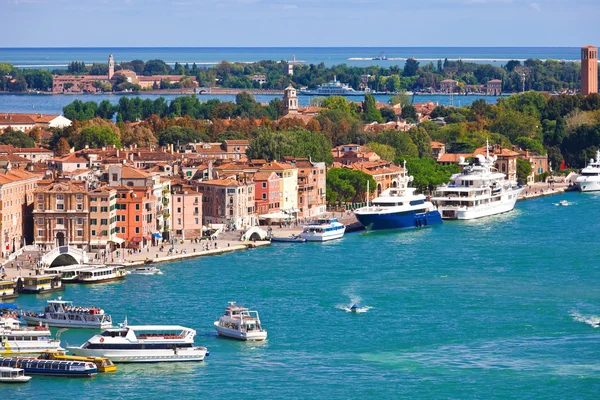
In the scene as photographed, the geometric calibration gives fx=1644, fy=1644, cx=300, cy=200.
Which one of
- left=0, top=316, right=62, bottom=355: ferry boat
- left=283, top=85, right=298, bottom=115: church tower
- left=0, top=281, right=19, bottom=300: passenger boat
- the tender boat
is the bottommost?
left=0, top=316, right=62, bottom=355: ferry boat

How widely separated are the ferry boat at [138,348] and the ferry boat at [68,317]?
1.49 m

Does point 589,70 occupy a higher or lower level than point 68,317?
higher

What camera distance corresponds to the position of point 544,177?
167 feet

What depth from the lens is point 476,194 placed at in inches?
1681

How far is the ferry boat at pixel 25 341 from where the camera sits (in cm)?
2248

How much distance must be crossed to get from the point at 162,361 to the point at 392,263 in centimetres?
989

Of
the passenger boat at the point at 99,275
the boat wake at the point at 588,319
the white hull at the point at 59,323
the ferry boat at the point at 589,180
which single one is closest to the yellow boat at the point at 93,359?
the white hull at the point at 59,323

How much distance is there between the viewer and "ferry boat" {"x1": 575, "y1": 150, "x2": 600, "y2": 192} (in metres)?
48.2

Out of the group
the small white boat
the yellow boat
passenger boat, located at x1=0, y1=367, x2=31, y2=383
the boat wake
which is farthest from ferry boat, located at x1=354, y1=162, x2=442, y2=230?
passenger boat, located at x1=0, y1=367, x2=31, y2=383

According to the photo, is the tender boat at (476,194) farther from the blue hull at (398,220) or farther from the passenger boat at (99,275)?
the passenger boat at (99,275)

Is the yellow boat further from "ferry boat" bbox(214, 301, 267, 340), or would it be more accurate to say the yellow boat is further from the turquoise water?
"ferry boat" bbox(214, 301, 267, 340)

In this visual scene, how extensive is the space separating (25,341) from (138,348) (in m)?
1.62

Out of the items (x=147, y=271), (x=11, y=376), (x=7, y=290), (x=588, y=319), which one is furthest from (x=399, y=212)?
(x=11, y=376)

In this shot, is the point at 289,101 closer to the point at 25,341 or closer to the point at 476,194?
the point at 476,194
